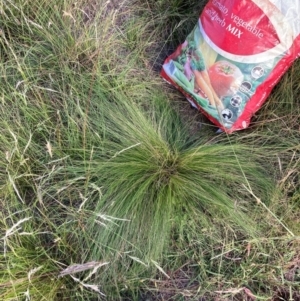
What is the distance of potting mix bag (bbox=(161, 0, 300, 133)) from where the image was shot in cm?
109

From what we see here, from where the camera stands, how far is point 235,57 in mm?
1149

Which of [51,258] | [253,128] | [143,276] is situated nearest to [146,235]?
[143,276]

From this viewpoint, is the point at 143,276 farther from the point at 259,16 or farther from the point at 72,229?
the point at 259,16

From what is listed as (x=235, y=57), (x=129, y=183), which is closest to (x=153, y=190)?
(x=129, y=183)

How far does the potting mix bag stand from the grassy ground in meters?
0.07

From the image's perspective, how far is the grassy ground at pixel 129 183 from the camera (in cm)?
108

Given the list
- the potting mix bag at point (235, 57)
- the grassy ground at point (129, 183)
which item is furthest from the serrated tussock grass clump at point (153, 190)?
the potting mix bag at point (235, 57)

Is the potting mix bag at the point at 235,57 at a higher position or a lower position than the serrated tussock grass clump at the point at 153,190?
higher

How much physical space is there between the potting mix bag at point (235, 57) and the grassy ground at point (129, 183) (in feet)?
0.22

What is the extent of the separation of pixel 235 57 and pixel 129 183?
0.46 meters

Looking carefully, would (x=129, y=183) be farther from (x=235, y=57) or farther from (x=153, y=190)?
(x=235, y=57)

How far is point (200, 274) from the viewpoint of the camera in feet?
3.60

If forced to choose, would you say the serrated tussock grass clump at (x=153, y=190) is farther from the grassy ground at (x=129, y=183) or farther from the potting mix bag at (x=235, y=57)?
the potting mix bag at (x=235, y=57)

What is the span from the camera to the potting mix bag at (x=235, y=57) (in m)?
1.09
